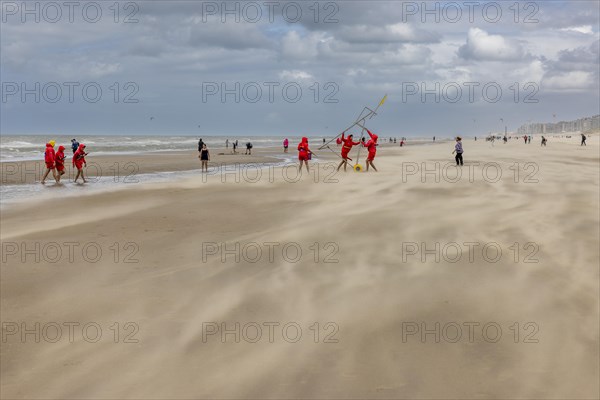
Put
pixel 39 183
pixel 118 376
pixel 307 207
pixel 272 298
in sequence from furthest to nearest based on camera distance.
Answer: pixel 39 183
pixel 307 207
pixel 272 298
pixel 118 376

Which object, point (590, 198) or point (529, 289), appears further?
point (590, 198)

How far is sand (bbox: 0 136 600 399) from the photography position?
4438mm

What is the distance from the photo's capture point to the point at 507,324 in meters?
5.47

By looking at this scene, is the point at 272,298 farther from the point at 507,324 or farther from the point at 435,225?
the point at 435,225

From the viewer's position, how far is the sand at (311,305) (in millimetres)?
4438

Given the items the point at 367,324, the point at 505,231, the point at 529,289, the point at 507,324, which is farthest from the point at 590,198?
the point at 367,324

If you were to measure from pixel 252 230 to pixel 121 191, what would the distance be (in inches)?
379

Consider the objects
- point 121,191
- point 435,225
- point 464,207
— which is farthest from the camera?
point 121,191

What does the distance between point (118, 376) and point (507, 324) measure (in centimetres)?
373

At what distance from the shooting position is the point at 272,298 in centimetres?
632

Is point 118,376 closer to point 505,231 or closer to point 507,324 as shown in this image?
point 507,324

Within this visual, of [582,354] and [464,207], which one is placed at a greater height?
[464,207]

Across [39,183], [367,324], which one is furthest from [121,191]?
[367,324]

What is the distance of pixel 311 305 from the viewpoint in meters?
6.08
